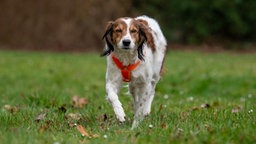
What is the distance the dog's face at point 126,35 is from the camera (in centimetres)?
688

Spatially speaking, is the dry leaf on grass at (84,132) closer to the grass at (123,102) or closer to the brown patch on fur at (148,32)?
the grass at (123,102)

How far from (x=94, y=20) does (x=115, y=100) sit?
54.9ft

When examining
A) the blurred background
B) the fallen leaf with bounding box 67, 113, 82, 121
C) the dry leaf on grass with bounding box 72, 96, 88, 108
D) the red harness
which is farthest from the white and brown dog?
the blurred background

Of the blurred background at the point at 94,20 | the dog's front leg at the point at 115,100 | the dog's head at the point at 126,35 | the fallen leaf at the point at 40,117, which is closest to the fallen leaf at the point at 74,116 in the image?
the fallen leaf at the point at 40,117

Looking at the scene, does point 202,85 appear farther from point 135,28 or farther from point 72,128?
point 72,128

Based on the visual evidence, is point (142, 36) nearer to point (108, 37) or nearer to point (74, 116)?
point (108, 37)

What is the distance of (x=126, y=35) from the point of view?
6.92 meters

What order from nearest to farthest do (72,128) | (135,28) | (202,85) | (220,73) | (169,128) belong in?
(169,128), (72,128), (135,28), (202,85), (220,73)

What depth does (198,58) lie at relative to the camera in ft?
66.9

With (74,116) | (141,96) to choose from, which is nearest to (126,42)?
(141,96)

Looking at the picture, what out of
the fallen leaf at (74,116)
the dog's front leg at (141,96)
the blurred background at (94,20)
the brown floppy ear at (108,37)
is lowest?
the blurred background at (94,20)

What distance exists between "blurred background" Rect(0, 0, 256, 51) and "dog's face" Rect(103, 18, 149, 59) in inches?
635

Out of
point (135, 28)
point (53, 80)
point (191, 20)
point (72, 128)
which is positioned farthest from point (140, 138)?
point (191, 20)

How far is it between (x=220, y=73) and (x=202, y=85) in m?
1.89
